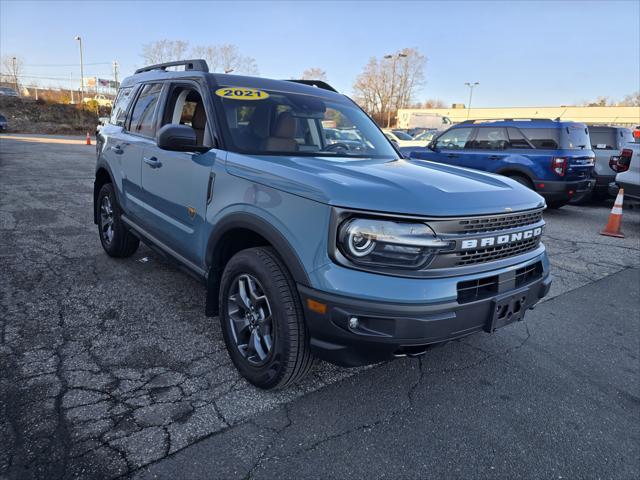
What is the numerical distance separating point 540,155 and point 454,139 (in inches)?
85.0

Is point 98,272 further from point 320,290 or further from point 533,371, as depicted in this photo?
point 533,371

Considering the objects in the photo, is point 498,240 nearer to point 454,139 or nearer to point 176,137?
point 176,137

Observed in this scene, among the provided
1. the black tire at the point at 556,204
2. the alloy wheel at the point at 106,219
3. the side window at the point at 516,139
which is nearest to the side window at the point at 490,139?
the side window at the point at 516,139

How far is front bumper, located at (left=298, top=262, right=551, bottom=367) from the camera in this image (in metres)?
2.07

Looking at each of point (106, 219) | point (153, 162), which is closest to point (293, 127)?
point (153, 162)

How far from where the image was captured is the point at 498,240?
242cm

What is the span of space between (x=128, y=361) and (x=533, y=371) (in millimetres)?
2794

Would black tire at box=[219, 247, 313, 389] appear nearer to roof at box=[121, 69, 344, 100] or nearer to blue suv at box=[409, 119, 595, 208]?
roof at box=[121, 69, 344, 100]

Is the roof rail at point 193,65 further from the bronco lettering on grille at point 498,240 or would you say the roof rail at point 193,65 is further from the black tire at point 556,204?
the black tire at point 556,204

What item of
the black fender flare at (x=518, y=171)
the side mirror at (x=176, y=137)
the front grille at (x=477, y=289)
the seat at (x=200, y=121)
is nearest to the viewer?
the front grille at (x=477, y=289)

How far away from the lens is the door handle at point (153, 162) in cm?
360

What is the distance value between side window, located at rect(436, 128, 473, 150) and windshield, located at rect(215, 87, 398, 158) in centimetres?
685

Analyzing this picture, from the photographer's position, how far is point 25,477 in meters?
1.93

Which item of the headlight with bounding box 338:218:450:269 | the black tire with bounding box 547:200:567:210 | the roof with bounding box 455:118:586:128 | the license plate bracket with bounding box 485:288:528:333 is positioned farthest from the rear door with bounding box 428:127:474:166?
the headlight with bounding box 338:218:450:269
